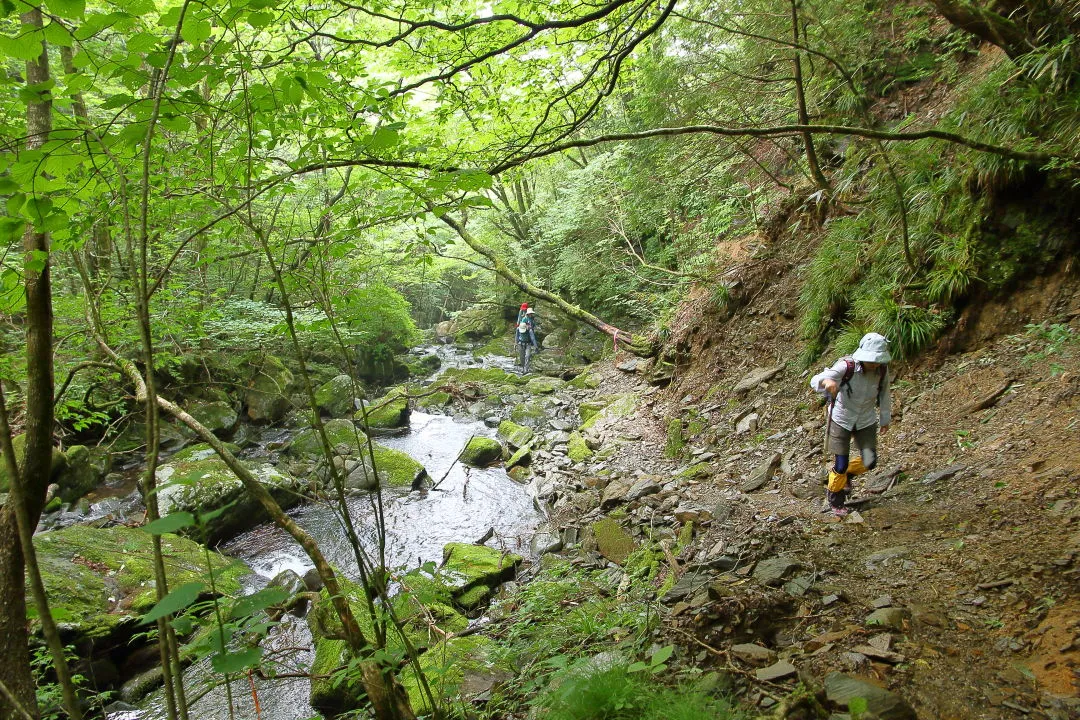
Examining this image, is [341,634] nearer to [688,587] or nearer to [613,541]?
[613,541]

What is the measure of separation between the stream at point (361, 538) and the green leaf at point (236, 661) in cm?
329

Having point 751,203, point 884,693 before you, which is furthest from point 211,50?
point 751,203

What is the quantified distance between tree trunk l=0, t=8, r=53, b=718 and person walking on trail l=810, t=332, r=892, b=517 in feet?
17.8

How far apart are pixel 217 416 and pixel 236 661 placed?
38.2ft

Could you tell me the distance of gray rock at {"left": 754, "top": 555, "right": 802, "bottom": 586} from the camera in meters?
3.74

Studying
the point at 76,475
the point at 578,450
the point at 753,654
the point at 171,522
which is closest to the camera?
the point at 171,522

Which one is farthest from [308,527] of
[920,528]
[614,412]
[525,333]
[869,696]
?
[525,333]

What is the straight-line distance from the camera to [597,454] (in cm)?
920

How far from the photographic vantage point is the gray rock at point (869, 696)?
7.58 ft

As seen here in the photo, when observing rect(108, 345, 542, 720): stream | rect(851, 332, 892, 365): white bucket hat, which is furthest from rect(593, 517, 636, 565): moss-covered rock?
rect(851, 332, 892, 365): white bucket hat

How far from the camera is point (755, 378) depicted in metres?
8.08

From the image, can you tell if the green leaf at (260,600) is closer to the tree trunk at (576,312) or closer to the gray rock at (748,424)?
the gray rock at (748,424)

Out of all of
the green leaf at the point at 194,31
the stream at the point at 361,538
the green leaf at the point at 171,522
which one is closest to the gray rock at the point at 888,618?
the stream at the point at 361,538

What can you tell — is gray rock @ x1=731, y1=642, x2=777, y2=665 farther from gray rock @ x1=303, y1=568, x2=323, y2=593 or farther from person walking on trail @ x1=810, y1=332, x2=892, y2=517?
gray rock @ x1=303, y1=568, x2=323, y2=593
